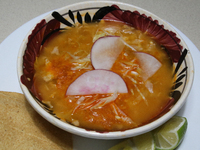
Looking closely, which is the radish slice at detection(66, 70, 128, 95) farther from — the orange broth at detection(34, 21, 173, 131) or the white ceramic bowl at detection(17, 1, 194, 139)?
the white ceramic bowl at detection(17, 1, 194, 139)

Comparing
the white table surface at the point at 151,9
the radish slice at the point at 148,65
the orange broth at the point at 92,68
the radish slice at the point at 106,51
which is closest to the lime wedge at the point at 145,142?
the orange broth at the point at 92,68

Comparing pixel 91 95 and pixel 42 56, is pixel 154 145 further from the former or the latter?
pixel 42 56

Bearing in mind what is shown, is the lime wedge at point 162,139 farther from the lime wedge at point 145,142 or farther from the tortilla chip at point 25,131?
the tortilla chip at point 25,131

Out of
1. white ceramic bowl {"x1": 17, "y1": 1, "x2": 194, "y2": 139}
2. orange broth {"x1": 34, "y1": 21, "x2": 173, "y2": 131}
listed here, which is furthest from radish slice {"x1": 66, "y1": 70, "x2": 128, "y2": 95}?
white ceramic bowl {"x1": 17, "y1": 1, "x2": 194, "y2": 139}

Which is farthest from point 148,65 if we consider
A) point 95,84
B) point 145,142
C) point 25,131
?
point 25,131

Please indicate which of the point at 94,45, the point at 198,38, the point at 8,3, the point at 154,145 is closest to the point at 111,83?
the point at 94,45
